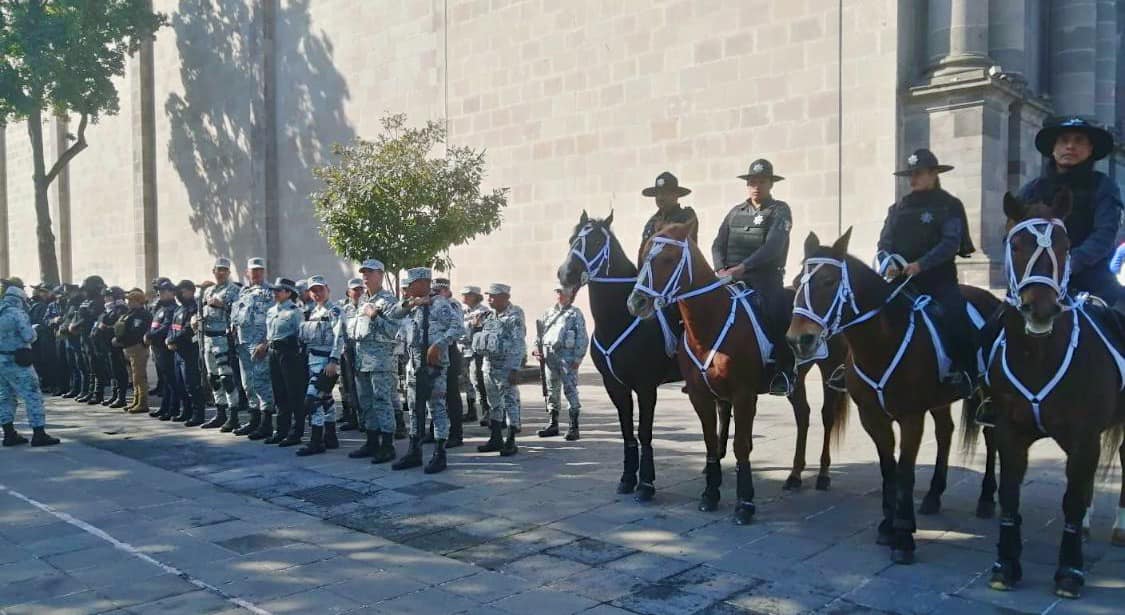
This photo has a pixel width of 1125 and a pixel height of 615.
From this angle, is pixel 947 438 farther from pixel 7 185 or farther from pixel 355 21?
pixel 7 185

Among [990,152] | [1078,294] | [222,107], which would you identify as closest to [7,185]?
[222,107]

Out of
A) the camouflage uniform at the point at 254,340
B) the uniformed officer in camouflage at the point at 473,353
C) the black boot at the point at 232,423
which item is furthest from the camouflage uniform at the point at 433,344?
the black boot at the point at 232,423

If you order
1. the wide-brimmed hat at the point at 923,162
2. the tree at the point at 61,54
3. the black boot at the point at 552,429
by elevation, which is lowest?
the black boot at the point at 552,429

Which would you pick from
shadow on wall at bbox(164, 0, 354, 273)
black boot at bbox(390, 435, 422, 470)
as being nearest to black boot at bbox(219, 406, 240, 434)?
black boot at bbox(390, 435, 422, 470)

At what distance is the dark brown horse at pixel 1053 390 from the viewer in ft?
14.8

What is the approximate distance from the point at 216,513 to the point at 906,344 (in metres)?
5.63

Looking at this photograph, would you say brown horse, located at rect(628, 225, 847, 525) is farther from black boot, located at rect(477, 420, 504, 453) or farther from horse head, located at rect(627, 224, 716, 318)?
black boot, located at rect(477, 420, 504, 453)

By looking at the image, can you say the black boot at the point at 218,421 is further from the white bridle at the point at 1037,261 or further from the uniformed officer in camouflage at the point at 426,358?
the white bridle at the point at 1037,261

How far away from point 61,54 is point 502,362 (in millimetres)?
19462

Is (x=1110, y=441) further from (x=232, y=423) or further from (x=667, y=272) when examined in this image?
(x=232, y=423)

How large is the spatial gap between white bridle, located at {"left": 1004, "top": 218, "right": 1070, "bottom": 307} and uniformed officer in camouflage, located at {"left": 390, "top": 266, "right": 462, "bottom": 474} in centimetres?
528

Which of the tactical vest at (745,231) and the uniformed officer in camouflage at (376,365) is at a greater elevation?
the tactical vest at (745,231)

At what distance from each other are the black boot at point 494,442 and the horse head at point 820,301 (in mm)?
4773

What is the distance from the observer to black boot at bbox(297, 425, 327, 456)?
9266mm
